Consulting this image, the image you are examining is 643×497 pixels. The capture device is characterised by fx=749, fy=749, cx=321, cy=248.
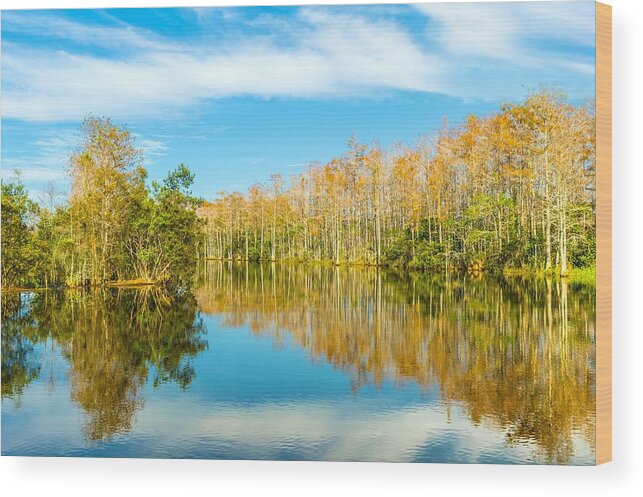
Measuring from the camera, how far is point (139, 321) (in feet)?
31.6

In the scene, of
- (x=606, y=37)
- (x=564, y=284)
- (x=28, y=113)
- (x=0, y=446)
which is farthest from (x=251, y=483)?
(x=606, y=37)

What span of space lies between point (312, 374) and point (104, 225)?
4.06 metres

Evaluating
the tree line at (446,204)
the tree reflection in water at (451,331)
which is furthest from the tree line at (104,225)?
the tree reflection in water at (451,331)

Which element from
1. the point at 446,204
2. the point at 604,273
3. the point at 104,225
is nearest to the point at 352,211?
the point at 446,204

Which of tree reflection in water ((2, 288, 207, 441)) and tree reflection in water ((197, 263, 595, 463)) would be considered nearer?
tree reflection in water ((197, 263, 595, 463))

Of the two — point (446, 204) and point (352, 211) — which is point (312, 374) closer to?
point (352, 211)

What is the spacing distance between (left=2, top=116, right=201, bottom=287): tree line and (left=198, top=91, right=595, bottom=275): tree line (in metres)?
0.51

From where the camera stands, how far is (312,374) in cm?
827

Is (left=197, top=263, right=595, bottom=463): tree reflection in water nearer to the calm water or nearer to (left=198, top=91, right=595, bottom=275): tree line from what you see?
the calm water

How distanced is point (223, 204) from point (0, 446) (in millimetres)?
3976

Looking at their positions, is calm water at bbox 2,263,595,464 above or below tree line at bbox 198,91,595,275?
below

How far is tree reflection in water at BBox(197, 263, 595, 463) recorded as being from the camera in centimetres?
735

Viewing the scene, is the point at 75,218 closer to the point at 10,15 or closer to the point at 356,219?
the point at 10,15

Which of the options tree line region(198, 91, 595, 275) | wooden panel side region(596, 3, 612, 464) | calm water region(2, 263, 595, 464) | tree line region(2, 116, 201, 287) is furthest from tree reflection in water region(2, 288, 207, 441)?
wooden panel side region(596, 3, 612, 464)
